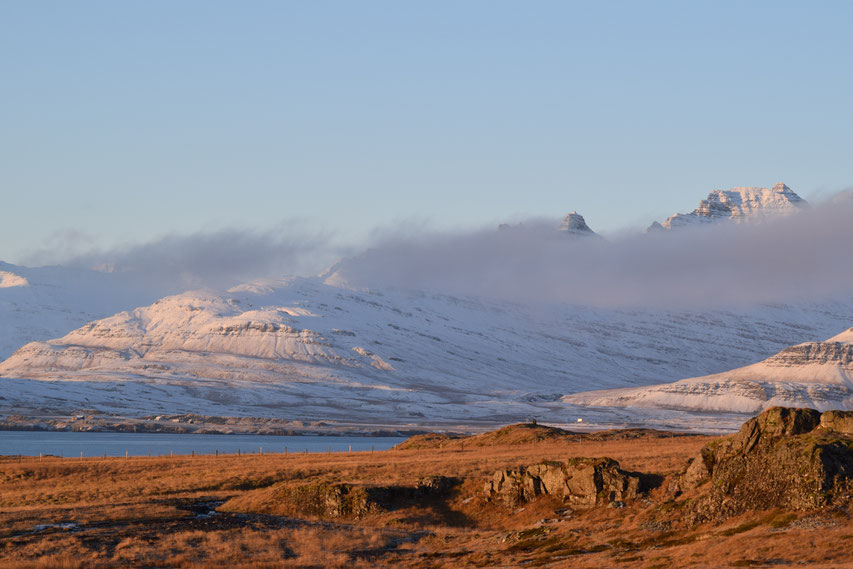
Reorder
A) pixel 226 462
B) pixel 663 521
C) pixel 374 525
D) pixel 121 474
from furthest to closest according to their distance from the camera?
pixel 226 462 < pixel 121 474 < pixel 374 525 < pixel 663 521

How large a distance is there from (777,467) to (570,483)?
1264 centimetres

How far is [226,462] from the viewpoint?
264 feet

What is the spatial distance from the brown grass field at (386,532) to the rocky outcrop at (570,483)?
782 mm

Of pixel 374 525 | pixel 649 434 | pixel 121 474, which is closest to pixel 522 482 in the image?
pixel 374 525

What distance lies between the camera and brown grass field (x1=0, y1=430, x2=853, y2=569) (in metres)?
34.6

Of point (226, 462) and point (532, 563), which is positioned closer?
point (532, 563)

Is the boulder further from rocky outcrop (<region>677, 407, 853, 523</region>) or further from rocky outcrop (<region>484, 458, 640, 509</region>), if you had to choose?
rocky outcrop (<region>484, 458, 640, 509</region>)

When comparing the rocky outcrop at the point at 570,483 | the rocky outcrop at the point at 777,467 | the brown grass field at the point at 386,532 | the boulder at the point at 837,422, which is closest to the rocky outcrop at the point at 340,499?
the brown grass field at the point at 386,532

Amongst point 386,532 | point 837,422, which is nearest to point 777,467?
point 837,422

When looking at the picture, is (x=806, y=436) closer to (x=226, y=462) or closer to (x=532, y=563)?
(x=532, y=563)

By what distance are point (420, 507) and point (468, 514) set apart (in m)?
2.85

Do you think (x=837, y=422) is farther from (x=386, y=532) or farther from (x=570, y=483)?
(x=386, y=532)

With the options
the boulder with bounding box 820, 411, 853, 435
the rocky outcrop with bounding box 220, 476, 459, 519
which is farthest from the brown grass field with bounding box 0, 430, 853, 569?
the boulder with bounding box 820, 411, 853, 435

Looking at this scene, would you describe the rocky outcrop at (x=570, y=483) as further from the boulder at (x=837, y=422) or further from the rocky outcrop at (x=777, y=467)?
the boulder at (x=837, y=422)
